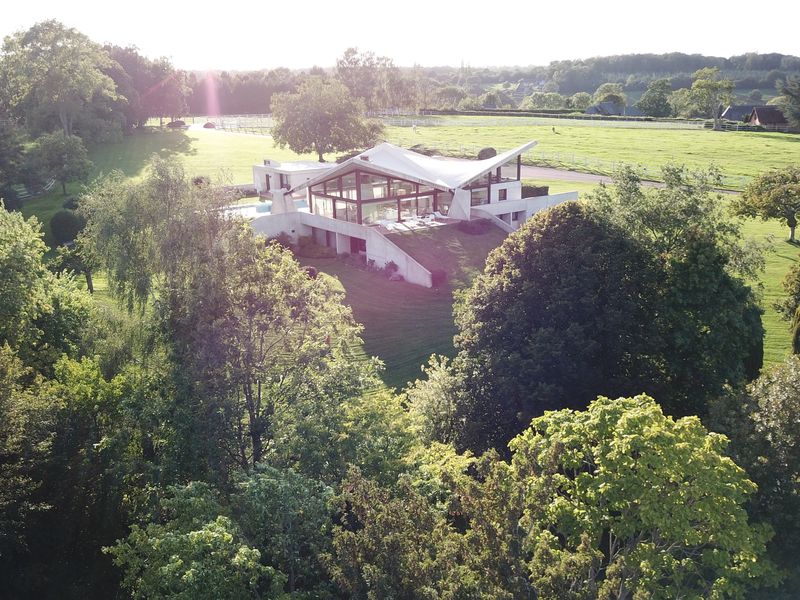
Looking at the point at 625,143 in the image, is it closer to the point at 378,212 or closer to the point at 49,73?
the point at 378,212

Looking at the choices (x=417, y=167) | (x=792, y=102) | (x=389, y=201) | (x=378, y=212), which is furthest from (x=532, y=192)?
(x=792, y=102)

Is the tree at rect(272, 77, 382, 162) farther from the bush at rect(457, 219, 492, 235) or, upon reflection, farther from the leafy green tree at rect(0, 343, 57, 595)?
the leafy green tree at rect(0, 343, 57, 595)

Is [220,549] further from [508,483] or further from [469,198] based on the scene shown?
[469,198]

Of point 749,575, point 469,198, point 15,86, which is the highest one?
point 15,86

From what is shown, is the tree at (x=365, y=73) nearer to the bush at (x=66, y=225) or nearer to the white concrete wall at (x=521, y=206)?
the white concrete wall at (x=521, y=206)

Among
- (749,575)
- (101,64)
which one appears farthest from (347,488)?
(101,64)
